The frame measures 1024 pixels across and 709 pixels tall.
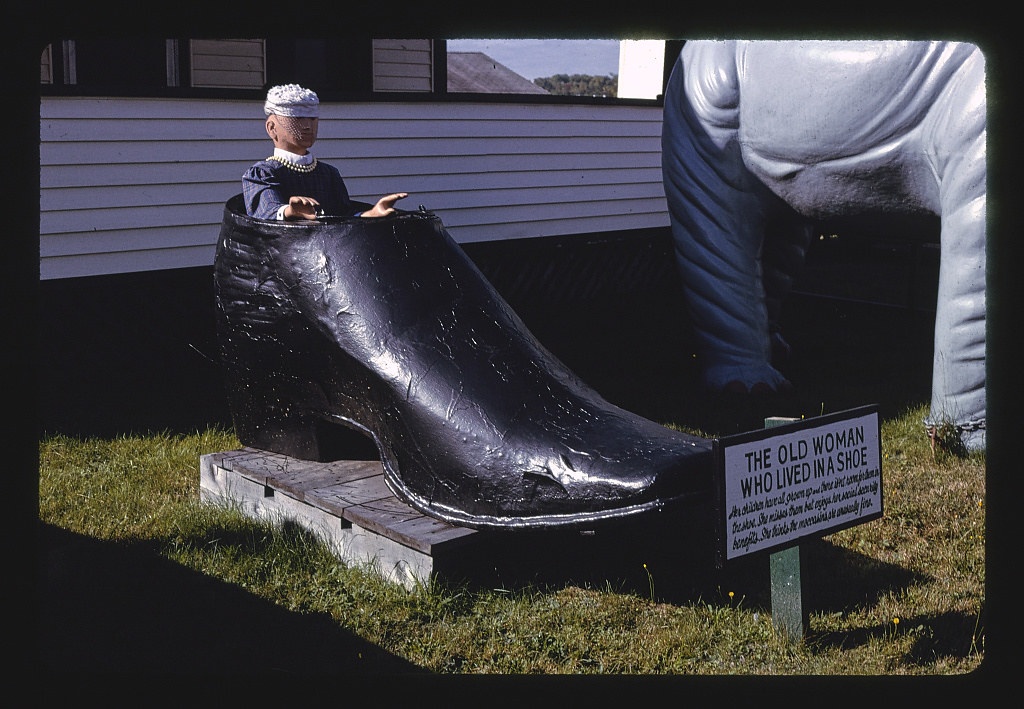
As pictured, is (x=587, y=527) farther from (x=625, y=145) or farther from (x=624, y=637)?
(x=625, y=145)

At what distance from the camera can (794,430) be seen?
255 centimetres

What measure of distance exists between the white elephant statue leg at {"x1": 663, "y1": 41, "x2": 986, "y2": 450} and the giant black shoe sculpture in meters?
1.84

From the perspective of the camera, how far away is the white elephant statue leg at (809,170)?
422cm

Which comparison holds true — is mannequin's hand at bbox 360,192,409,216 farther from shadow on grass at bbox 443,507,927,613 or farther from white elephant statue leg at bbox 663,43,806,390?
white elephant statue leg at bbox 663,43,806,390

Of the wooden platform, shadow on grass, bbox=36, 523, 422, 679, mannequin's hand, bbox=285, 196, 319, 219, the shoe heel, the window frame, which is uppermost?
the window frame

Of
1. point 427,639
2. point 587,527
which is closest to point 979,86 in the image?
point 587,527

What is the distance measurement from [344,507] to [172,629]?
0.56m

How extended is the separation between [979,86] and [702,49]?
1.51 m

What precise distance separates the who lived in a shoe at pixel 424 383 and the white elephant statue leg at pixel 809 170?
6.07 ft

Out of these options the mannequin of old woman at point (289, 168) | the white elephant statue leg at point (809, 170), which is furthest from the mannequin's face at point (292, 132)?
the white elephant statue leg at point (809, 170)

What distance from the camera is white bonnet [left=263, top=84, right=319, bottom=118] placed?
138 inches

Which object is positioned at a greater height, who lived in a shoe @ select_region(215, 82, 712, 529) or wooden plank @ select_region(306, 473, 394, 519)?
who lived in a shoe @ select_region(215, 82, 712, 529)

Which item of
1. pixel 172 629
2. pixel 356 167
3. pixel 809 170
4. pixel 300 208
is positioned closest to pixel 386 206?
pixel 300 208

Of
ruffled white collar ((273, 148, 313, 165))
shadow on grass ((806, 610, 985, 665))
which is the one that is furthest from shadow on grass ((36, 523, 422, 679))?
ruffled white collar ((273, 148, 313, 165))
